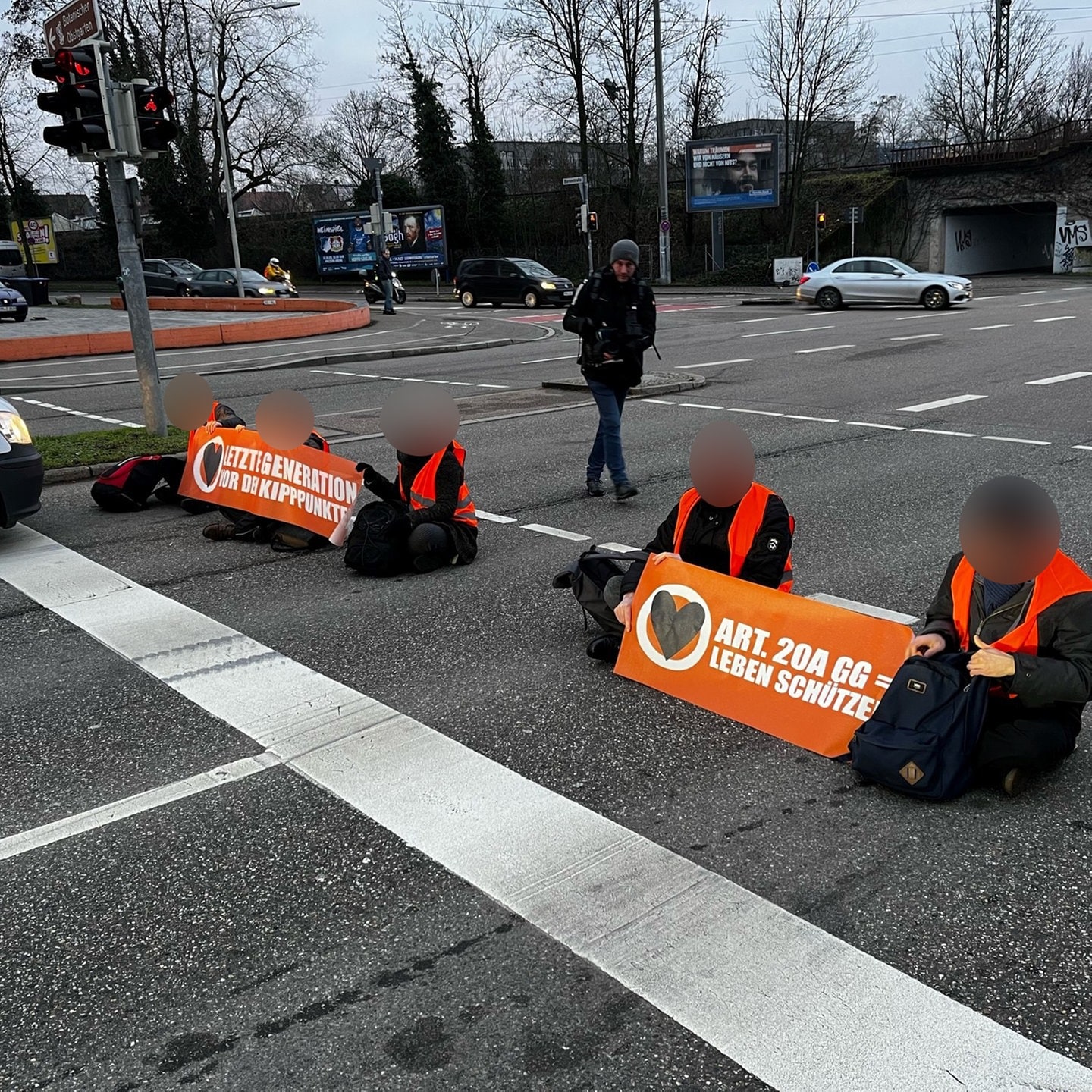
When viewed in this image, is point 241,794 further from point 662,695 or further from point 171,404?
point 171,404

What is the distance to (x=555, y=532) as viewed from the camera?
782cm

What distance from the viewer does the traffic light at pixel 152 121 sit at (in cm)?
1104

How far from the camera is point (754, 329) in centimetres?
2519

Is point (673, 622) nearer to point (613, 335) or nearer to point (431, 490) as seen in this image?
point (431, 490)

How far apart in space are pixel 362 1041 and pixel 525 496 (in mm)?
6488

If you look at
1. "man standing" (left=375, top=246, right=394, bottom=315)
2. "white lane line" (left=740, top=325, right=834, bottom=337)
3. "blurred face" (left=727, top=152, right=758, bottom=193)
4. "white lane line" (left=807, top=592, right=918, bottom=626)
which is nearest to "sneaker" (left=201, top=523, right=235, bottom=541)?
"white lane line" (left=807, top=592, right=918, bottom=626)

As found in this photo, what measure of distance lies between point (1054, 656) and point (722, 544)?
158cm

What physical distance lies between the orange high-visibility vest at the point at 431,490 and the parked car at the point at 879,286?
82.6 ft

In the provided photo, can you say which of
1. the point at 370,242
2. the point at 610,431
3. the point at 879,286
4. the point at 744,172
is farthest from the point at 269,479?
the point at 370,242

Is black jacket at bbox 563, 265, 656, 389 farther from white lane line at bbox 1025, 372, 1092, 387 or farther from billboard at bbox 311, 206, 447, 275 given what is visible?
billboard at bbox 311, 206, 447, 275

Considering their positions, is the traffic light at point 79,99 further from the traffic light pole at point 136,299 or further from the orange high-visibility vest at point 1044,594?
the orange high-visibility vest at point 1044,594

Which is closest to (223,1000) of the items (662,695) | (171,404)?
(662,695)

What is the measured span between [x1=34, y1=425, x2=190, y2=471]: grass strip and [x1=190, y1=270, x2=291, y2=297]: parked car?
29.1 meters

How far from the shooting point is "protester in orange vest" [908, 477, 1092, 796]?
11.9ft
